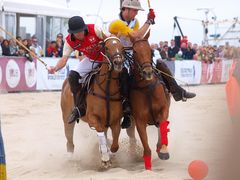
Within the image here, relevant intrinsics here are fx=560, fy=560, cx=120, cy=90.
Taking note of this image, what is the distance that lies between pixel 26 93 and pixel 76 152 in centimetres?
882

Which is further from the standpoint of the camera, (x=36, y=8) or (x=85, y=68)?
(x=36, y=8)

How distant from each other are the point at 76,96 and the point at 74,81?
0.79ft

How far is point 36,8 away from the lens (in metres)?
22.6

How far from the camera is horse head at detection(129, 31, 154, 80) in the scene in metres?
7.53

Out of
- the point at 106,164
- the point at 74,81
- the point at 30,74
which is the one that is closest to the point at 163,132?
the point at 106,164

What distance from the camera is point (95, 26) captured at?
844cm

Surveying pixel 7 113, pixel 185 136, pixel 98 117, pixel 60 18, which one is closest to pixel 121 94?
pixel 98 117

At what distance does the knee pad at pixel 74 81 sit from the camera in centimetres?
867

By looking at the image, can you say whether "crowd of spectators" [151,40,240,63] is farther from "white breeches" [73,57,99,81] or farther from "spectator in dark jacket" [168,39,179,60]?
"white breeches" [73,57,99,81]

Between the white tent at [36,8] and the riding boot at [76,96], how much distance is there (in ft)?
42.2

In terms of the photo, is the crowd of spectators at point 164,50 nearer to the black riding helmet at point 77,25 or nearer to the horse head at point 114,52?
the black riding helmet at point 77,25

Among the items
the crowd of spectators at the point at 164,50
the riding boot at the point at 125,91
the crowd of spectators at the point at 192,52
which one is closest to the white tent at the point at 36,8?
the crowd of spectators at the point at 164,50

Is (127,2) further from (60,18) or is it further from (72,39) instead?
(60,18)

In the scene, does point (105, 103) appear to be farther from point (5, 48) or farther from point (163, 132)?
point (5, 48)
